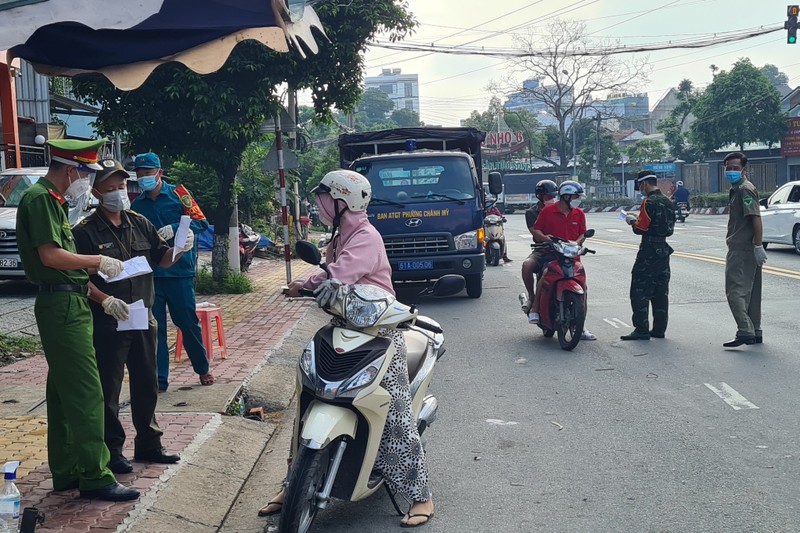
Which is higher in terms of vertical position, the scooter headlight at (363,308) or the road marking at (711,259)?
the scooter headlight at (363,308)

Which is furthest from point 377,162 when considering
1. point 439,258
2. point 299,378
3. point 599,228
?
point 599,228

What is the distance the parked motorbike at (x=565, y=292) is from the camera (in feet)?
32.3

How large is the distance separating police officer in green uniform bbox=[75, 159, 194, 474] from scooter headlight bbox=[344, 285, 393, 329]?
4.47 feet

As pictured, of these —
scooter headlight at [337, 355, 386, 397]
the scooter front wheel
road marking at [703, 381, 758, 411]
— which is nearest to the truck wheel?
road marking at [703, 381, 758, 411]

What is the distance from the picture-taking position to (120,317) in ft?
17.0

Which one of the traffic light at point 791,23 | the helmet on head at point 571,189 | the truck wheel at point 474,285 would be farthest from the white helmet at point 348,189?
the traffic light at point 791,23

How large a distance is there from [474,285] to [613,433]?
8.16m

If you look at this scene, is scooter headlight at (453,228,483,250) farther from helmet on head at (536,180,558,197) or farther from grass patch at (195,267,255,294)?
grass patch at (195,267,255,294)

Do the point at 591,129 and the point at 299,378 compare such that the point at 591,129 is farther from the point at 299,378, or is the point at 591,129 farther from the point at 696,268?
the point at 299,378

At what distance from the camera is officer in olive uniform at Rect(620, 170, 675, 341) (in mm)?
10219

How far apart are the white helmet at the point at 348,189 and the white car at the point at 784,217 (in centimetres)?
1649

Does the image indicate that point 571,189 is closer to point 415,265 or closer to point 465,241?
point 465,241

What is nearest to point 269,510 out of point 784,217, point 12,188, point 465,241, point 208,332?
point 208,332

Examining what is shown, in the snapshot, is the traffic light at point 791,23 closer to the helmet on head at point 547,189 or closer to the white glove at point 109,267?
the helmet on head at point 547,189
